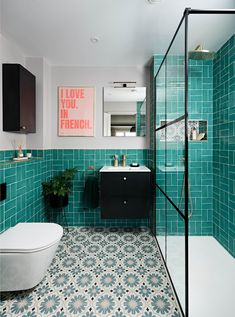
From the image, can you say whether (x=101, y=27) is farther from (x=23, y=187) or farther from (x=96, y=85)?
(x=23, y=187)

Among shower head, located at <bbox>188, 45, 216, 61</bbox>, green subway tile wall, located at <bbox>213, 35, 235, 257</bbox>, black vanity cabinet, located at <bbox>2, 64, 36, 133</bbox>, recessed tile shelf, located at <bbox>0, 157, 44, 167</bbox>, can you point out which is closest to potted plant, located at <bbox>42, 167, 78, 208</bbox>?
recessed tile shelf, located at <bbox>0, 157, 44, 167</bbox>

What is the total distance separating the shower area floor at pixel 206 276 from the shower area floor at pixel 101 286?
0.17 m

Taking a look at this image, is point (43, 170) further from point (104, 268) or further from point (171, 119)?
point (171, 119)

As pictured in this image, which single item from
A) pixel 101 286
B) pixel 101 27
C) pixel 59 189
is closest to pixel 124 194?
pixel 59 189

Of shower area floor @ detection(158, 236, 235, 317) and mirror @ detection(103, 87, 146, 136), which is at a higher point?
mirror @ detection(103, 87, 146, 136)

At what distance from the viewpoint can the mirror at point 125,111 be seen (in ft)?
9.30

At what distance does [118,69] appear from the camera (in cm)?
283

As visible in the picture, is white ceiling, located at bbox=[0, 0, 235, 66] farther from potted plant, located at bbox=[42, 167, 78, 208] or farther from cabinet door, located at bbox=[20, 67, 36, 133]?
potted plant, located at bbox=[42, 167, 78, 208]

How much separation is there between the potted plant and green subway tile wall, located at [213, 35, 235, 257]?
1.88 metres

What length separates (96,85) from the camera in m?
2.85

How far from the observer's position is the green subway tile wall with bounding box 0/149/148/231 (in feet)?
7.23

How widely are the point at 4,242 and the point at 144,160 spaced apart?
76.9 inches

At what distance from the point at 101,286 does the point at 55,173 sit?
5.47 ft

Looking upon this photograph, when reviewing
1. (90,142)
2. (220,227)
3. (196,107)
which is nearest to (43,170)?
(90,142)
